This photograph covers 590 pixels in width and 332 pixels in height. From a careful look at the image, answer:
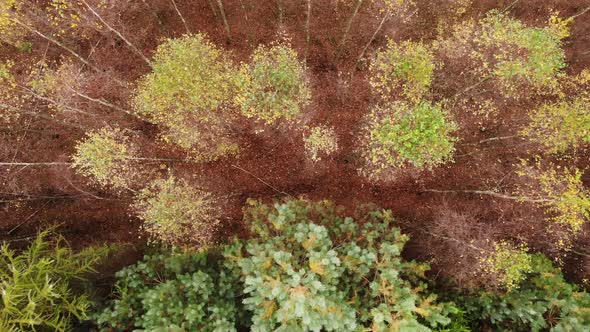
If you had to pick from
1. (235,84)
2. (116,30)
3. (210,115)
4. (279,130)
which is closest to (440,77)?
(279,130)

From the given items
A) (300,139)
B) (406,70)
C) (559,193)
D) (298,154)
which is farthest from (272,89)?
(559,193)

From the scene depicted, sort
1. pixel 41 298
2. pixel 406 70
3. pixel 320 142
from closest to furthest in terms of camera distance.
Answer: pixel 41 298 → pixel 406 70 → pixel 320 142

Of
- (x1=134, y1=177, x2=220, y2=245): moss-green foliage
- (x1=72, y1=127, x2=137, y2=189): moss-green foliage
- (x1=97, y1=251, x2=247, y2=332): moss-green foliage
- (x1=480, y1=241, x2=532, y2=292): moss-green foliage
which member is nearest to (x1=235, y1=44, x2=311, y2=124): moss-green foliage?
(x1=134, y1=177, x2=220, y2=245): moss-green foliage

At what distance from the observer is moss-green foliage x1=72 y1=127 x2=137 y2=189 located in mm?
20047

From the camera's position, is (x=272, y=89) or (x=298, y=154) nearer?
(x=272, y=89)

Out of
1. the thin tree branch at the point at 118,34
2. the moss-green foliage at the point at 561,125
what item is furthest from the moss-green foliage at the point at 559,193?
the thin tree branch at the point at 118,34

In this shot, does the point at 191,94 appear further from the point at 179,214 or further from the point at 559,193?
the point at 559,193

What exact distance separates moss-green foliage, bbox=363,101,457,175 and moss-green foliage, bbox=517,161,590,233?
4.29 meters

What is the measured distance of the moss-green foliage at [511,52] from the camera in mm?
19062

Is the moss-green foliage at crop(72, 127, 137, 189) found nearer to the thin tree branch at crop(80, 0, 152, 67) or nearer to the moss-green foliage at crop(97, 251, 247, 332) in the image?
the thin tree branch at crop(80, 0, 152, 67)

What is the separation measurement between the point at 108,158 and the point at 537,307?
20.3 m

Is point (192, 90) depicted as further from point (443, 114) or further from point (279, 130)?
point (443, 114)

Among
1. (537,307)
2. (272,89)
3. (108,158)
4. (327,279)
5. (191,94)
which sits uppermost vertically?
(272,89)

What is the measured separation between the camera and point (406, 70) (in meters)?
19.6
